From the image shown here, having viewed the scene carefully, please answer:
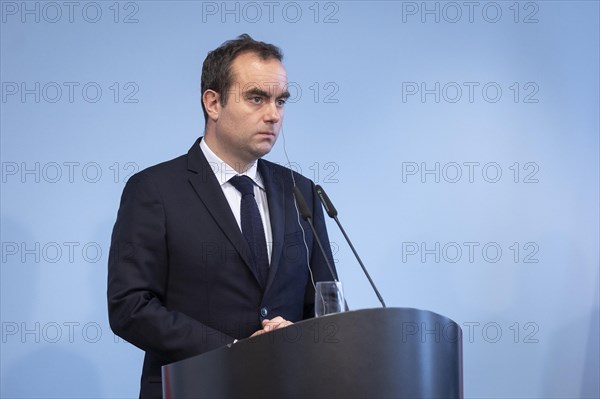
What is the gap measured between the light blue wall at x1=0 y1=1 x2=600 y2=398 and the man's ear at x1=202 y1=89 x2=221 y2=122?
97 centimetres

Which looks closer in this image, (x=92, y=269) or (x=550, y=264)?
(x=92, y=269)

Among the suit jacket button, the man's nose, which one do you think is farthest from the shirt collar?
the suit jacket button

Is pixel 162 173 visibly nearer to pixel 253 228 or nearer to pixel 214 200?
pixel 214 200

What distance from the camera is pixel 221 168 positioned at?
2.21m

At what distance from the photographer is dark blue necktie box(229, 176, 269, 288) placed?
211cm

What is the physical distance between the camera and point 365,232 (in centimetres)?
330

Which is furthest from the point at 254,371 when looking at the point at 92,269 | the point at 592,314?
the point at 592,314

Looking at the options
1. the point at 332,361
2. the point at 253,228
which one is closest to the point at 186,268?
the point at 253,228

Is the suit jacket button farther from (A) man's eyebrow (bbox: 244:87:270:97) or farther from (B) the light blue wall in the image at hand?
(B) the light blue wall

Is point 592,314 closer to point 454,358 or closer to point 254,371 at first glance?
point 454,358

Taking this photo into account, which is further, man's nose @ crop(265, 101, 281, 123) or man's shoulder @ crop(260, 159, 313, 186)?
man's shoulder @ crop(260, 159, 313, 186)

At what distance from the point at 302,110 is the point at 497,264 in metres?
1.04

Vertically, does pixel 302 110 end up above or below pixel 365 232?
above

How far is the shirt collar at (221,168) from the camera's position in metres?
2.20
